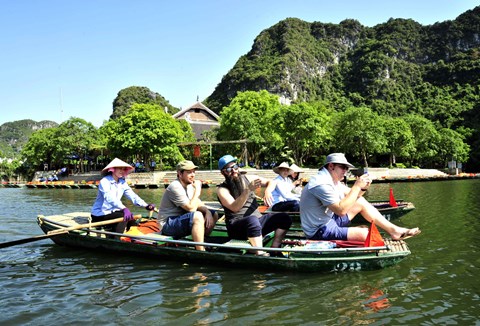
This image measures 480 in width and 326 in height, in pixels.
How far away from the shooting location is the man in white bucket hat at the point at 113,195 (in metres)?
8.85

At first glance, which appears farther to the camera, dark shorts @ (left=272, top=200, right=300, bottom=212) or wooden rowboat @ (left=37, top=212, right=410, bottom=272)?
dark shorts @ (left=272, top=200, right=300, bottom=212)

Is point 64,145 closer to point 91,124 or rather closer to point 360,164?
point 91,124

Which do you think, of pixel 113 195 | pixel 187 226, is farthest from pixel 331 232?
pixel 113 195

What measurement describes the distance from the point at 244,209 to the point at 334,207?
4.98 ft

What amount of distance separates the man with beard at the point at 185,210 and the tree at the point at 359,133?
123 feet

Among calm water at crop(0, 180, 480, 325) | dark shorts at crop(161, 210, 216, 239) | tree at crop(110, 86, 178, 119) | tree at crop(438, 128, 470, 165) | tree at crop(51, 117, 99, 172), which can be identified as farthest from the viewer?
tree at crop(110, 86, 178, 119)

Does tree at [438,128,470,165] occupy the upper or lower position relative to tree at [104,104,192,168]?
lower

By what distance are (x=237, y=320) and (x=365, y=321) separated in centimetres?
157

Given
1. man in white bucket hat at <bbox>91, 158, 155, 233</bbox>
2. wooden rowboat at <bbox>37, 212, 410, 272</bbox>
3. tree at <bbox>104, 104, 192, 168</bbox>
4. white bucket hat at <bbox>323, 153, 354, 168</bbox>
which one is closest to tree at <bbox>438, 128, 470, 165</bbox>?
tree at <bbox>104, 104, 192, 168</bbox>

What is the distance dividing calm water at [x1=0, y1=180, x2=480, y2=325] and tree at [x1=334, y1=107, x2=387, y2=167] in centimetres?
3549

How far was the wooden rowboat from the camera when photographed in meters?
6.59

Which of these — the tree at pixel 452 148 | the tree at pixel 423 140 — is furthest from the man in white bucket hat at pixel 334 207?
the tree at pixel 452 148

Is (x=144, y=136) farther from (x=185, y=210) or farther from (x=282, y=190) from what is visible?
(x=185, y=210)

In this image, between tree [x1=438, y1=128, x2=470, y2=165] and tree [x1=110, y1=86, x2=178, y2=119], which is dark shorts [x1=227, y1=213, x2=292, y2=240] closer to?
tree [x1=438, y1=128, x2=470, y2=165]
